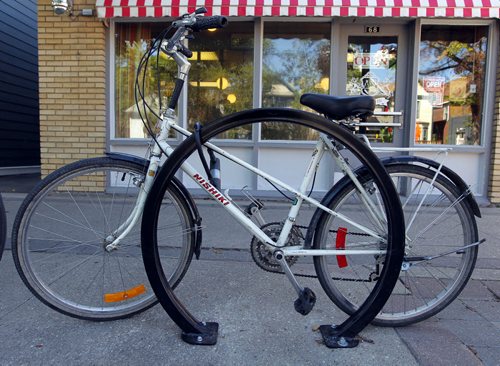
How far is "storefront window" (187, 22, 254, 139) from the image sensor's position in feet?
20.7

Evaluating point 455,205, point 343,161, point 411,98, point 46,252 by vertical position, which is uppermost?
point 411,98

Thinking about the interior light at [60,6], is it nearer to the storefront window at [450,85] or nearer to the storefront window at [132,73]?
the storefront window at [132,73]

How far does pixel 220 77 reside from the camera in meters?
6.41

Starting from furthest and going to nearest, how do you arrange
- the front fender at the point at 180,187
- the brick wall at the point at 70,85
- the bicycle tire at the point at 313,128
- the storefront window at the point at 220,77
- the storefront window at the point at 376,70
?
the storefront window at the point at 220,77 → the storefront window at the point at 376,70 → the brick wall at the point at 70,85 → the front fender at the point at 180,187 → the bicycle tire at the point at 313,128

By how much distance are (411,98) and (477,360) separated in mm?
4598

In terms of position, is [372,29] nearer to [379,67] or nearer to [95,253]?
[379,67]

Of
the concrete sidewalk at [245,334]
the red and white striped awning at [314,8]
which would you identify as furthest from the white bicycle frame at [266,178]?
the red and white striped awning at [314,8]

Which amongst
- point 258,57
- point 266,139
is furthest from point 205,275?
point 258,57

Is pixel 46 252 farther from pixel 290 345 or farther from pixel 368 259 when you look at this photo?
pixel 368 259

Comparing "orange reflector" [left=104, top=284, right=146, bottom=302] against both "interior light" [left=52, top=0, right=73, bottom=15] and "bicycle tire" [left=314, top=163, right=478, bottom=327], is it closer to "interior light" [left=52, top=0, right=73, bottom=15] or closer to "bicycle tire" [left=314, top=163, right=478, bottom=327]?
"bicycle tire" [left=314, top=163, right=478, bottom=327]

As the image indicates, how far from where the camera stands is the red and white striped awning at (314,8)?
204 inches

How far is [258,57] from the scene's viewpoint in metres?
6.09

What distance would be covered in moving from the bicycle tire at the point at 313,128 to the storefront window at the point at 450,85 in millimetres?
4488

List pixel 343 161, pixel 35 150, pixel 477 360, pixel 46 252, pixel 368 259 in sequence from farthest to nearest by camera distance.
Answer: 1. pixel 35 150
2. pixel 46 252
3. pixel 368 259
4. pixel 343 161
5. pixel 477 360
